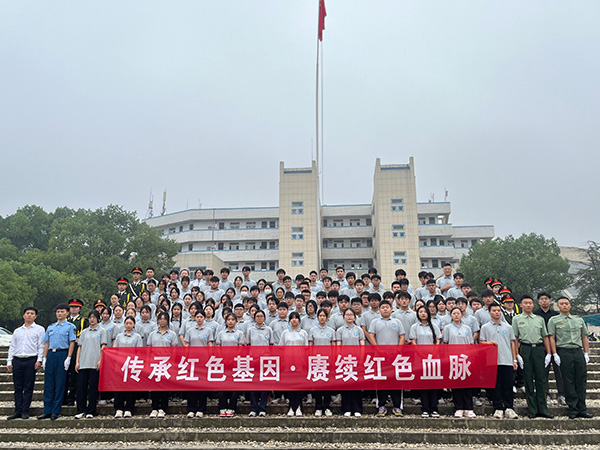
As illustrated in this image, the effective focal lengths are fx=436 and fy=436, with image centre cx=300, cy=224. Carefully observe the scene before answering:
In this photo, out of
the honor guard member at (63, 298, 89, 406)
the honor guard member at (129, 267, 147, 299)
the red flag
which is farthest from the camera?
the red flag

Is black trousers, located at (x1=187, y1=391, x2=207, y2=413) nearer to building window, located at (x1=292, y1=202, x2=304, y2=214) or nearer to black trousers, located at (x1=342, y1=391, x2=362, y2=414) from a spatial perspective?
black trousers, located at (x1=342, y1=391, x2=362, y2=414)

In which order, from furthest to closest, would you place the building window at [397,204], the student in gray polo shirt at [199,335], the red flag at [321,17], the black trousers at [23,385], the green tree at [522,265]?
the building window at [397,204]
the green tree at [522,265]
the red flag at [321,17]
the student in gray polo shirt at [199,335]
the black trousers at [23,385]

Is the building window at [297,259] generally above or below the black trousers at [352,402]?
above

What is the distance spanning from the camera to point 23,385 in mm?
6332

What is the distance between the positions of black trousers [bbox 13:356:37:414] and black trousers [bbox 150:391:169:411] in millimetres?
1796

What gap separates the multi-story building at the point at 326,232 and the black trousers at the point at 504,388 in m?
31.9

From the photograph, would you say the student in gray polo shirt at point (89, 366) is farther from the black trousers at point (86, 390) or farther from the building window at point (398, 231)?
the building window at point (398, 231)

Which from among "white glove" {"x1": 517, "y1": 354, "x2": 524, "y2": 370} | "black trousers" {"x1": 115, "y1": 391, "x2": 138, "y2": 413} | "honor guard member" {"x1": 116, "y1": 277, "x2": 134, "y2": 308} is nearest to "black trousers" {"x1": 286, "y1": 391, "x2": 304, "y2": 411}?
"black trousers" {"x1": 115, "y1": 391, "x2": 138, "y2": 413}

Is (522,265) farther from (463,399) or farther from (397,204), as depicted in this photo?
(463,399)

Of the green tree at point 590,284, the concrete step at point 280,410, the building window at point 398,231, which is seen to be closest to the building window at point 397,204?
the building window at point 398,231

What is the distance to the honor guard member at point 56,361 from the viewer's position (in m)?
6.25

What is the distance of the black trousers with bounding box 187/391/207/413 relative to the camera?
6.16m

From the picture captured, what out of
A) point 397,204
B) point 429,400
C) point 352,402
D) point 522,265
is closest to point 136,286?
point 352,402

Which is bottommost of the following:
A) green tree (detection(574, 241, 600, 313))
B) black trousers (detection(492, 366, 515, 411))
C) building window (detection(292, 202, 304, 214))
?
black trousers (detection(492, 366, 515, 411))
